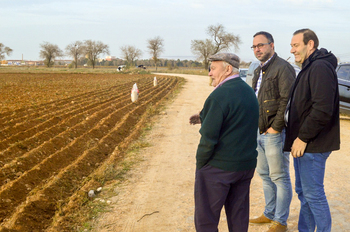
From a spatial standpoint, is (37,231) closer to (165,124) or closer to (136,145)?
(136,145)

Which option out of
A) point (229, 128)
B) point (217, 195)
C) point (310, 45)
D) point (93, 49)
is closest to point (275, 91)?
point (310, 45)

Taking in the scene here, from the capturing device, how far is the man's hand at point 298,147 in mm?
2774

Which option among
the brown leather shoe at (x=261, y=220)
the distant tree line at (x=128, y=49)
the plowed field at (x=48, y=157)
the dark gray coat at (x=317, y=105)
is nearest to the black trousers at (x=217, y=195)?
the dark gray coat at (x=317, y=105)

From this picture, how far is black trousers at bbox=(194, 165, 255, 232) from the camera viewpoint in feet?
8.14

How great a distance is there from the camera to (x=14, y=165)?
5.60m

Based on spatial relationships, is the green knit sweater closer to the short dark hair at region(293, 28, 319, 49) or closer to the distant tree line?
the short dark hair at region(293, 28, 319, 49)

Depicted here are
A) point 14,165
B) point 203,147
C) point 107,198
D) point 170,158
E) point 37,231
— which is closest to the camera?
point 203,147

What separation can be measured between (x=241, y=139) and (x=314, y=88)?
775 mm

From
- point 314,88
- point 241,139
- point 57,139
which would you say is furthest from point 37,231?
point 57,139

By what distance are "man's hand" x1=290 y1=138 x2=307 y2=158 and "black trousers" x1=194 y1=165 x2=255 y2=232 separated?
51 cm

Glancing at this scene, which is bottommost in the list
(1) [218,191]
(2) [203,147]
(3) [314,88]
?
(1) [218,191]

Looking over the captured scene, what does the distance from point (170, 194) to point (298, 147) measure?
232cm

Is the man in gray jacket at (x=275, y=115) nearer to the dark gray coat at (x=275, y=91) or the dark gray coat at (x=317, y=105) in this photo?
the dark gray coat at (x=275, y=91)

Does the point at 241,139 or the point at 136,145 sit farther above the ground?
the point at 241,139
